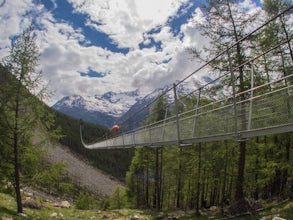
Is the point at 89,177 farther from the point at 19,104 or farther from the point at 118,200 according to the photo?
the point at 19,104

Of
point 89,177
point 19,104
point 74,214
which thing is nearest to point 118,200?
point 74,214

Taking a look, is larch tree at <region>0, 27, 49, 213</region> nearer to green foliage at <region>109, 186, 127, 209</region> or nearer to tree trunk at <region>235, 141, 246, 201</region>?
tree trunk at <region>235, 141, 246, 201</region>

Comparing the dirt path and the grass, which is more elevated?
the grass

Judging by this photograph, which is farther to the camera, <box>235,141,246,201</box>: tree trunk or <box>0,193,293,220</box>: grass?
<box>235,141,246,201</box>: tree trunk

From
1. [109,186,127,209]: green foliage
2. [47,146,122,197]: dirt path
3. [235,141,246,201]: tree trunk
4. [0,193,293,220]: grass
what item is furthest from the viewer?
[47,146,122,197]: dirt path

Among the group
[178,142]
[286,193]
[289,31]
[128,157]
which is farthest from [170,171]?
[128,157]

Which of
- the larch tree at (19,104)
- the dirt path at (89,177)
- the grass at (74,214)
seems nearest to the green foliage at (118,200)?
the grass at (74,214)

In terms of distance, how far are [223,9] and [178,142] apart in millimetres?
6936

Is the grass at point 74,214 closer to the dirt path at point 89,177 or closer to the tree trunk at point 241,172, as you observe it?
the tree trunk at point 241,172

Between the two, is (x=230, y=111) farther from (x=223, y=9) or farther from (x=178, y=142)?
(x=223, y=9)

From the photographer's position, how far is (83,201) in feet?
98.7

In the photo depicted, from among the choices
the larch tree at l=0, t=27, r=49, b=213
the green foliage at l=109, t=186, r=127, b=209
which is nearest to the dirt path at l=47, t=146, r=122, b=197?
the green foliage at l=109, t=186, r=127, b=209

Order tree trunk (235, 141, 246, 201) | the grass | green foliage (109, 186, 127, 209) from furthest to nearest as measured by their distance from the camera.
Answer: green foliage (109, 186, 127, 209) → tree trunk (235, 141, 246, 201) → the grass

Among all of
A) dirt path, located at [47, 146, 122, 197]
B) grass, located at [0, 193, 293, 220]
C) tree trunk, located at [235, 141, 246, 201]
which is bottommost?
dirt path, located at [47, 146, 122, 197]
